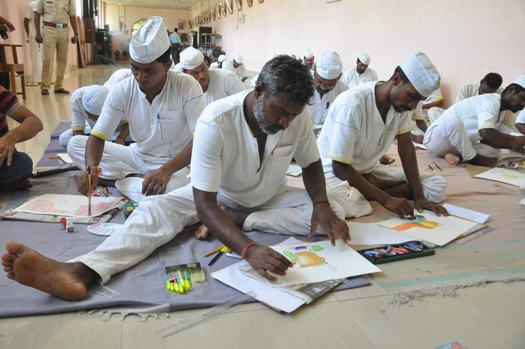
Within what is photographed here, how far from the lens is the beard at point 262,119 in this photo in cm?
162

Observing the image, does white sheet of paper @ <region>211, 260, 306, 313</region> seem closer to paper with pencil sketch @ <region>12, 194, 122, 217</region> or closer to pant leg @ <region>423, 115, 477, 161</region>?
paper with pencil sketch @ <region>12, 194, 122, 217</region>

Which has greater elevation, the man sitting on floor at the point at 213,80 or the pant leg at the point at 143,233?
the man sitting on floor at the point at 213,80

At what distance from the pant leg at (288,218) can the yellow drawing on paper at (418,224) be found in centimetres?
35

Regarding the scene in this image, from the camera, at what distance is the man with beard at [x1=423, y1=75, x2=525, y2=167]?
3625mm

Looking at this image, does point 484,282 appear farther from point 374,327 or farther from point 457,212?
point 457,212

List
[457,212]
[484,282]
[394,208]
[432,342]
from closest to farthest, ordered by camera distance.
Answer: [432,342]
[484,282]
[394,208]
[457,212]

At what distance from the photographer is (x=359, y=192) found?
95.1 inches

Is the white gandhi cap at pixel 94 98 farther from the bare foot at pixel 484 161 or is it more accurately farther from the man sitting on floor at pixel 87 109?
the bare foot at pixel 484 161

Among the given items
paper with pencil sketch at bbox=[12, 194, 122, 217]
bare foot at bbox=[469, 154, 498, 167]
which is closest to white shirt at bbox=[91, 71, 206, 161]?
paper with pencil sketch at bbox=[12, 194, 122, 217]

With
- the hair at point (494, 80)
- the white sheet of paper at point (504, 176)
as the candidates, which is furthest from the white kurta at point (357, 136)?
the hair at point (494, 80)

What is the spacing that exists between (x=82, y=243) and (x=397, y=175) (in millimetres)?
2043

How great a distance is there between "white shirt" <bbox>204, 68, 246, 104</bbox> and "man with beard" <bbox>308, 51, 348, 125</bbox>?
2.44 feet

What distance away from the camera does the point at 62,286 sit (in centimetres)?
142

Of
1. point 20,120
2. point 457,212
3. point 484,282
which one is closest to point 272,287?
point 484,282
